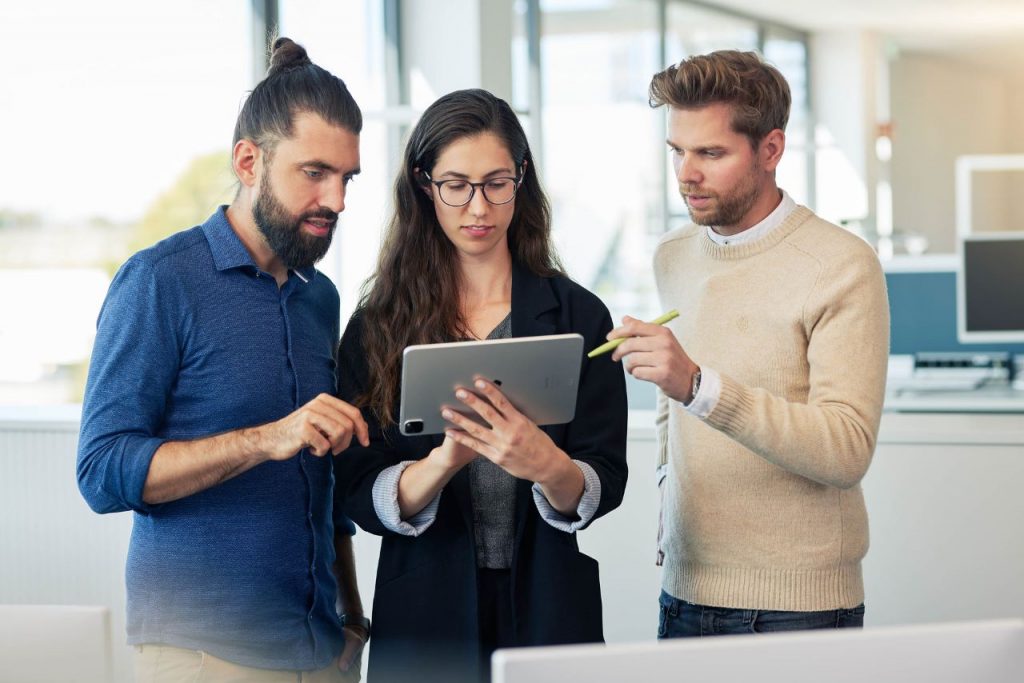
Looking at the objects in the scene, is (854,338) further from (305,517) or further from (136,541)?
(136,541)

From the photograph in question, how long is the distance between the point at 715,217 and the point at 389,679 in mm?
771

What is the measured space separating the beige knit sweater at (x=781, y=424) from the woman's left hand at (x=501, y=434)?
0.23 metres

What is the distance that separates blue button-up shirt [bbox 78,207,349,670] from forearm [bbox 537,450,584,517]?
1.07 feet

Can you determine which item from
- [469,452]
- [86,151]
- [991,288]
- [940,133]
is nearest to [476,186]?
[469,452]

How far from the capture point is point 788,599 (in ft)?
5.14

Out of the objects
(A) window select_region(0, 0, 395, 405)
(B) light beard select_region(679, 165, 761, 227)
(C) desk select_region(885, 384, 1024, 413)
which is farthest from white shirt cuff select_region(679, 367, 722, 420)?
(A) window select_region(0, 0, 395, 405)

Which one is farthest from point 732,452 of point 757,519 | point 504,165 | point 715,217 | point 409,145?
point 409,145

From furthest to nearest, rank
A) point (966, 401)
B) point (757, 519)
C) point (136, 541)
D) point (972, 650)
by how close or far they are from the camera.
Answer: point (966, 401)
point (757, 519)
point (136, 541)
point (972, 650)

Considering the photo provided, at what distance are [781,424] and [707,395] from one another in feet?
0.33

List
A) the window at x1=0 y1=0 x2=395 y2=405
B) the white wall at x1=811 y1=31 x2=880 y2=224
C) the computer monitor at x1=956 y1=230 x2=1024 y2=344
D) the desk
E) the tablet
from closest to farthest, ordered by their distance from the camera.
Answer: the tablet < the desk < the computer monitor at x1=956 y1=230 x2=1024 y2=344 < the window at x1=0 y1=0 x2=395 y2=405 < the white wall at x1=811 y1=31 x2=880 y2=224

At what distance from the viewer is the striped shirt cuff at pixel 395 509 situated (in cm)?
149

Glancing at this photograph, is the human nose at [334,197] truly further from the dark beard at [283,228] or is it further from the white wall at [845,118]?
the white wall at [845,118]

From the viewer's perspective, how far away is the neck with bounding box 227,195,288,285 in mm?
1537

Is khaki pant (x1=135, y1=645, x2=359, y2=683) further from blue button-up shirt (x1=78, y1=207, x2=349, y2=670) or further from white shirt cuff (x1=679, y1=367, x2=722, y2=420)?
white shirt cuff (x1=679, y1=367, x2=722, y2=420)
